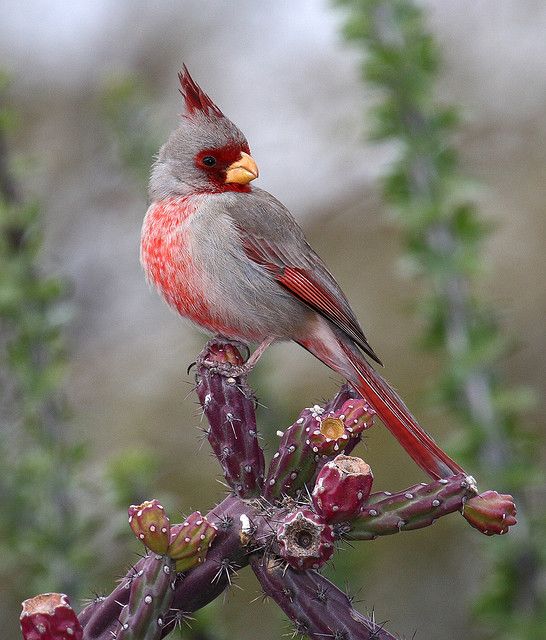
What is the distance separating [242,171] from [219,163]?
0.13 m

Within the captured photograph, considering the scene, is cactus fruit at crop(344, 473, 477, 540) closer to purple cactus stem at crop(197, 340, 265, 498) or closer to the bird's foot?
purple cactus stem at crop(197, 340, 265, 498)

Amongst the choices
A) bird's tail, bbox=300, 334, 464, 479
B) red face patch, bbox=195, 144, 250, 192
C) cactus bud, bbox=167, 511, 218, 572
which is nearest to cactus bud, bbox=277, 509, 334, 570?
cactus bud, bbox=167, 511, 218, 572

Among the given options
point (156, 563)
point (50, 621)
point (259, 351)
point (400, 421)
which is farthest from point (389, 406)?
point (50, 621)

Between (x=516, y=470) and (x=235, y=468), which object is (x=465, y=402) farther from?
(x=235, y=468)

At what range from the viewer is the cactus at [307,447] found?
101 inches

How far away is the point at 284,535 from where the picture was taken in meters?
2.34

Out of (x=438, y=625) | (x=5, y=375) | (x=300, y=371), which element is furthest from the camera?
(x=300, y=371)

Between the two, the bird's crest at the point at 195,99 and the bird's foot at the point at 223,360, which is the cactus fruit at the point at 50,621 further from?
the bird's crest at the point at 195,99

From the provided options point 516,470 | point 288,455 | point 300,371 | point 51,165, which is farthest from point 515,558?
point 51,165

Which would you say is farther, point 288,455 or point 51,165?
point 51,165

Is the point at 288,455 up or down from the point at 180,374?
down

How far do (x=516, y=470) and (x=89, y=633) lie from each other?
80.4 inches

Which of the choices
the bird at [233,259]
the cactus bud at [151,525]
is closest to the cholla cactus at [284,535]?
the cactus bud at [151,525]

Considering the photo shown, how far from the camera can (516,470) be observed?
4.00 m
